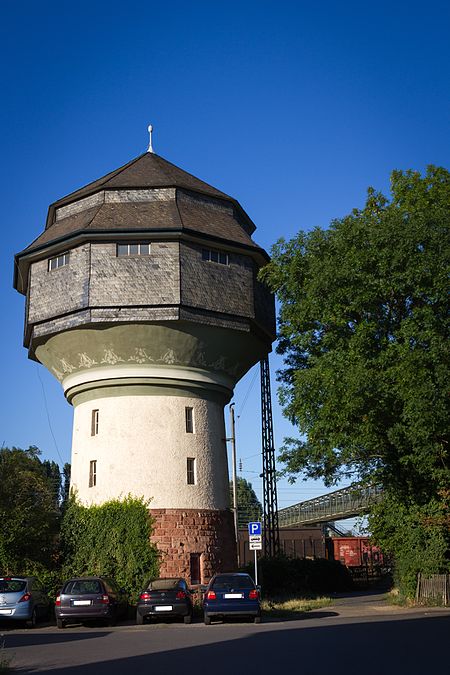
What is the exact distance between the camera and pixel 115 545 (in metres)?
27.4

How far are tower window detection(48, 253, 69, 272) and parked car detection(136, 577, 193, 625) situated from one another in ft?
42.1

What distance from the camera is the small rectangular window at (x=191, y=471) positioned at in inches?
1127

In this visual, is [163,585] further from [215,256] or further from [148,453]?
[215,256]

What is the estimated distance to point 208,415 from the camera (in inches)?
1172

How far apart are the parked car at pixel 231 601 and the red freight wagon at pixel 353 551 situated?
3706 cm

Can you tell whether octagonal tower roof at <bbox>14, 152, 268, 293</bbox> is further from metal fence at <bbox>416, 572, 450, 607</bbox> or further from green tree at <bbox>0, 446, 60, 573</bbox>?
metal fence at <bbox>416, 572, 450, 607</bbox>

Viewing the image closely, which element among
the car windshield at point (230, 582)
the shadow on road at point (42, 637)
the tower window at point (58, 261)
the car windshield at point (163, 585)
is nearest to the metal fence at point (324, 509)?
the tower window at point (58, 261)

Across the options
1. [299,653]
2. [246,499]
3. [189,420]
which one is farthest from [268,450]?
[246,499]

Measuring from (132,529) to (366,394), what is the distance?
9.52 m

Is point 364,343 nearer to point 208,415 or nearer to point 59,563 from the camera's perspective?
point 208,415

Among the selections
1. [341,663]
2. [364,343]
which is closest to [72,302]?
[364,343]

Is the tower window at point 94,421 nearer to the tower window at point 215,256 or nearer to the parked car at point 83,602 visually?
the tower window at point 215,256

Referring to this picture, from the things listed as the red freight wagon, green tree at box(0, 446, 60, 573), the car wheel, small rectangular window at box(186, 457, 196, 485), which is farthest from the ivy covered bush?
the red freight wagon

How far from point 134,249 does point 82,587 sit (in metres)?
12.2
